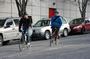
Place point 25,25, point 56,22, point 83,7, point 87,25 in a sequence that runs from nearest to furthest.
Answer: point 25,25 → point 56,22 → point 87,25 → point 83,7

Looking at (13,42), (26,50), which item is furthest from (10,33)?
(26,50)

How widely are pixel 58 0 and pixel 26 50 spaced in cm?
2204

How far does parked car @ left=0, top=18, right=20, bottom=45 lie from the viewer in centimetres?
2136

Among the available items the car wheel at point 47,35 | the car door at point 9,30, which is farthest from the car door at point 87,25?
the car door at point 9,30

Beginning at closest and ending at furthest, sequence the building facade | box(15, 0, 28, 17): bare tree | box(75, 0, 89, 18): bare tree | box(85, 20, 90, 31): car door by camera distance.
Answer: box(15, 0, 28, 17): bare tree → box(85, 20, 90, 31): car door → the building facade → box(75, 0, 89, 18): bare tree

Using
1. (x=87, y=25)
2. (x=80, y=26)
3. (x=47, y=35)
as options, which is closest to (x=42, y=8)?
(x=87, y=25)

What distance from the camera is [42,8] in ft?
118

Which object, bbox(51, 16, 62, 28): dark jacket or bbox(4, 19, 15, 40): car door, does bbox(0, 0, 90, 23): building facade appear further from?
bbox(51, 16, 62, 28): dark jacket

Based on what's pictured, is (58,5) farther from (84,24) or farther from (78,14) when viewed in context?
(84,24)

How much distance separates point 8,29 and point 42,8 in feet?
48.0

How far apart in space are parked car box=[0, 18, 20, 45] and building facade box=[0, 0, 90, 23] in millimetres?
8304

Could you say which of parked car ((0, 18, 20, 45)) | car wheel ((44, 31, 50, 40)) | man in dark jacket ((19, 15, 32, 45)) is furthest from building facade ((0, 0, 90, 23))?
man in dark jacket ((19, 15, 32, 45))

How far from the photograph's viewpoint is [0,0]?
3025 cm

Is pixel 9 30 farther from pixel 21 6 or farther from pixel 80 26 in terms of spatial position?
pixel 80 26
